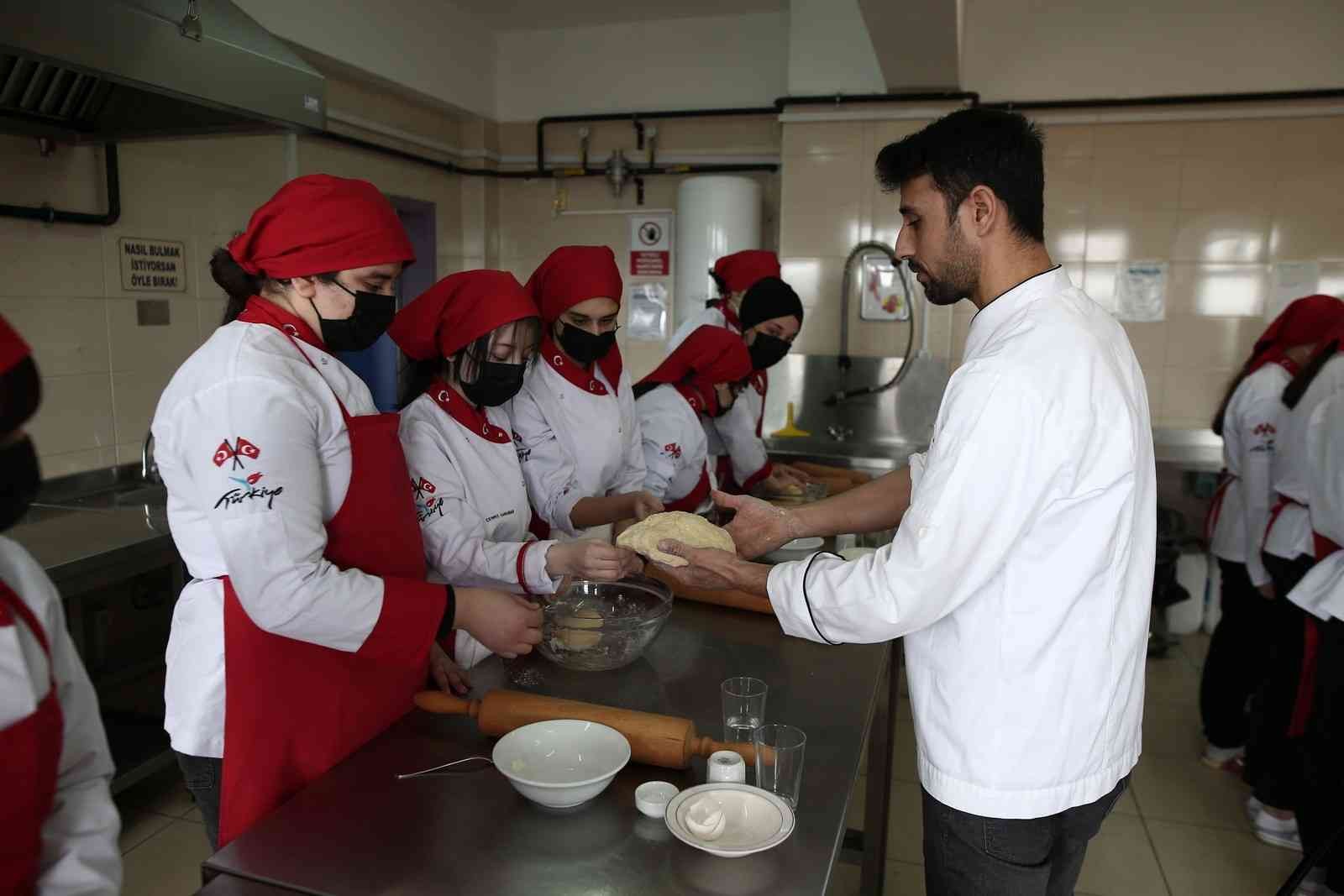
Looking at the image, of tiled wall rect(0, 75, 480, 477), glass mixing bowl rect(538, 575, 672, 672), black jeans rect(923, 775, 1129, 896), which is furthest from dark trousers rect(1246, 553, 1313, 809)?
tiled wall rect(0, 75, 480, 477)

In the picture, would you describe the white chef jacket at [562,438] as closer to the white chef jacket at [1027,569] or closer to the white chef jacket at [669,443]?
the white chef jacket at [669,443]

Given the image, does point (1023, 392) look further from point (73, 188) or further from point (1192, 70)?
point (1192, 70)

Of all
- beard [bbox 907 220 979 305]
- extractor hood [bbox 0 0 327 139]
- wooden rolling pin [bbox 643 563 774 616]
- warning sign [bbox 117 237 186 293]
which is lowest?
wooden rolling pin [bbox 643 563 774 616]

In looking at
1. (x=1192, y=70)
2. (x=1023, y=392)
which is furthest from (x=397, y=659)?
(x=1192, y=70)

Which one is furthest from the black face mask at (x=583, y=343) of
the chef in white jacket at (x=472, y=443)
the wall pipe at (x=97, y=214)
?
the wall pipe at (x=97, y=214)

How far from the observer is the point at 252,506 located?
1306 mm

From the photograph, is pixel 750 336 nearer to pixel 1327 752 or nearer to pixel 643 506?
pixel 643 506

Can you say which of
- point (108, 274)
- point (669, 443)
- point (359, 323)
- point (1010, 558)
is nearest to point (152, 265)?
point (108, 274)

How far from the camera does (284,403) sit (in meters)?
1.36

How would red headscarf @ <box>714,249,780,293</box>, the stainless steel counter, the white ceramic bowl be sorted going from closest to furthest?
the stainless steel counter
the white ceramic bowl
red headscarf @ <box>714,249,780,293</box>

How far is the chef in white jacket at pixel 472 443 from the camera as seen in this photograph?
1.89 metres

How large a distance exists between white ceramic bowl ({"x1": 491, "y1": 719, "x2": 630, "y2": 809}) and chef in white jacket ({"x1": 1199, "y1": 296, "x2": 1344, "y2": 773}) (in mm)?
2859

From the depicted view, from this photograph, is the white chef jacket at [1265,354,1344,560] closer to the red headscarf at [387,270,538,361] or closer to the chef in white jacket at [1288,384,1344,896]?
the chef in white jacket at [1288,384,1344,896]

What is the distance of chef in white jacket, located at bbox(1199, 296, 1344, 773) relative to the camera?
329 cm
